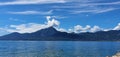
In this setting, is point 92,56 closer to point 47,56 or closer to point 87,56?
point 87,56

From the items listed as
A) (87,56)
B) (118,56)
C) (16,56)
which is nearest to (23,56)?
(16,56)

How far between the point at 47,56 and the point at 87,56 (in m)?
10.6

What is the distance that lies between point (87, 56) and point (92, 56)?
1.32m

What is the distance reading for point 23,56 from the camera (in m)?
81.9

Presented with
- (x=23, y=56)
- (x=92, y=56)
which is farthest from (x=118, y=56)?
(x=23, y=56)

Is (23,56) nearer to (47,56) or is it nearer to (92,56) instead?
(47,56)

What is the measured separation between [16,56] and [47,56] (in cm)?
807

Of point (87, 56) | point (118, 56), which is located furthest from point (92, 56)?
point (118, 56)

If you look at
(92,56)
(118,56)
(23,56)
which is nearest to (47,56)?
(23,56)

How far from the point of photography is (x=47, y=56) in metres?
81.6

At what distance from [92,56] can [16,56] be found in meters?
19.7

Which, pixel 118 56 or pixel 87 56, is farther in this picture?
pixel 87 56

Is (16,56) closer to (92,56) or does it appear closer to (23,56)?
(23,56)

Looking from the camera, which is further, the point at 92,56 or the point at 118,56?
the point at 92,56
